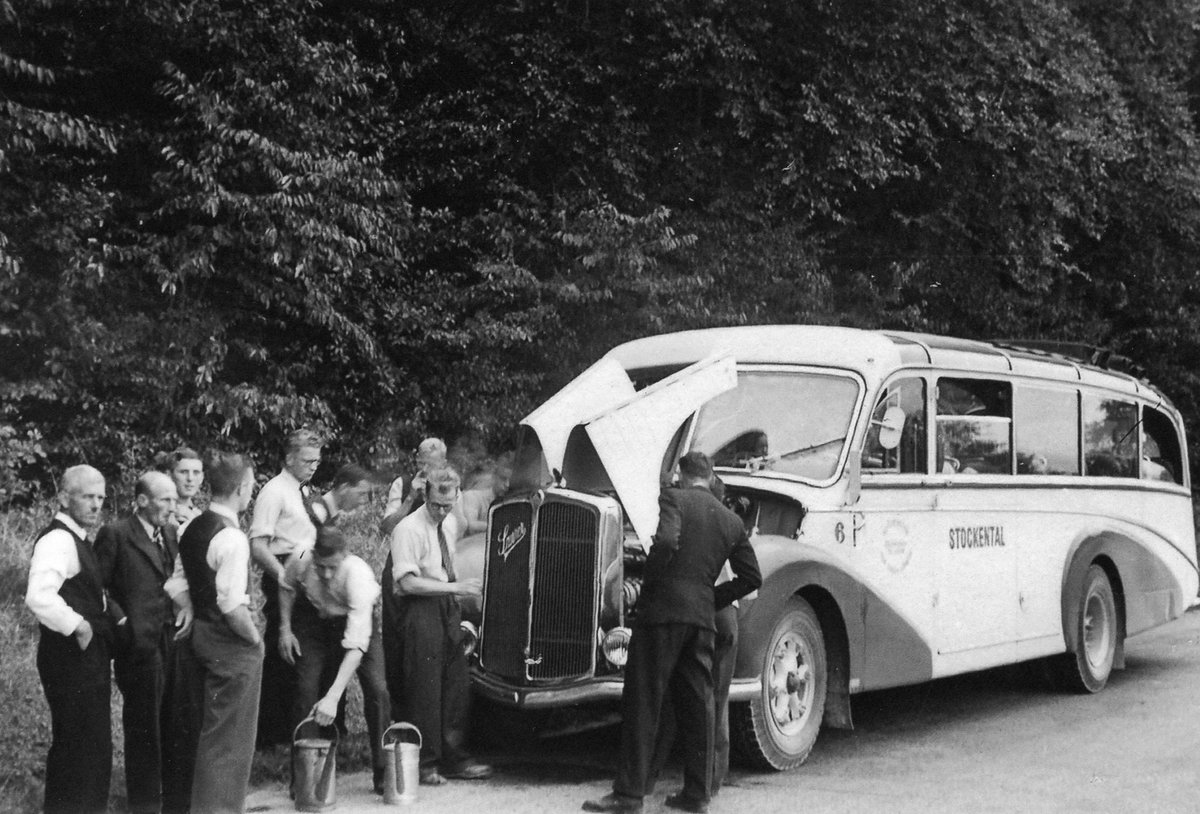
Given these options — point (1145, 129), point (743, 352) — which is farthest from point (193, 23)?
point (1145, 129)

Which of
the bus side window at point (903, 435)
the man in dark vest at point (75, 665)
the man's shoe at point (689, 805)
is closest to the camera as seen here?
the man in dark vest at point (75, 665)

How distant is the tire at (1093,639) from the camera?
1166 centimetres

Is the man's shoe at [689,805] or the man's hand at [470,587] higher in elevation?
the man's hand at [470,587]

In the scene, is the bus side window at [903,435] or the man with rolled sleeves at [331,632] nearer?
Answer: the man with rolled sleeves at [331,632]

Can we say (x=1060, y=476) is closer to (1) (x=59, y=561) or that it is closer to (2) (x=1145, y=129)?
(1) (x=59, y=561)

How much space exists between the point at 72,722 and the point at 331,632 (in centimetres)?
150

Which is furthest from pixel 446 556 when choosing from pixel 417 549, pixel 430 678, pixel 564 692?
pixel 564 692

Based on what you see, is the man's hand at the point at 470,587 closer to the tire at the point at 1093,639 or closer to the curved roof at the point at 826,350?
the curved roof at the point at 826,350

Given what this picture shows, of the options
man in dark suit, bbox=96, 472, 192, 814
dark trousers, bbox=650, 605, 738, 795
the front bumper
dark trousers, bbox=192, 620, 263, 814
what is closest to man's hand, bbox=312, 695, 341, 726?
dark trousers, bbox=192, 620, 263, 814

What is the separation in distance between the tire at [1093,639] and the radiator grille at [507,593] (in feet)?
17.3

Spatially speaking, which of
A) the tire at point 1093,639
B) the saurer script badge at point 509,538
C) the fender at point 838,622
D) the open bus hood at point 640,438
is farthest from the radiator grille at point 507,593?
the tire at point 1093,639

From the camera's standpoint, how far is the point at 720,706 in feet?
26.0

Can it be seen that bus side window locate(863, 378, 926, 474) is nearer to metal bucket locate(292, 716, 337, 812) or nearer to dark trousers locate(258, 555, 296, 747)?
dark trousers locate(258, 555, 296, 747)

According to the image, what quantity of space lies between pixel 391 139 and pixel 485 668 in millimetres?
10863
